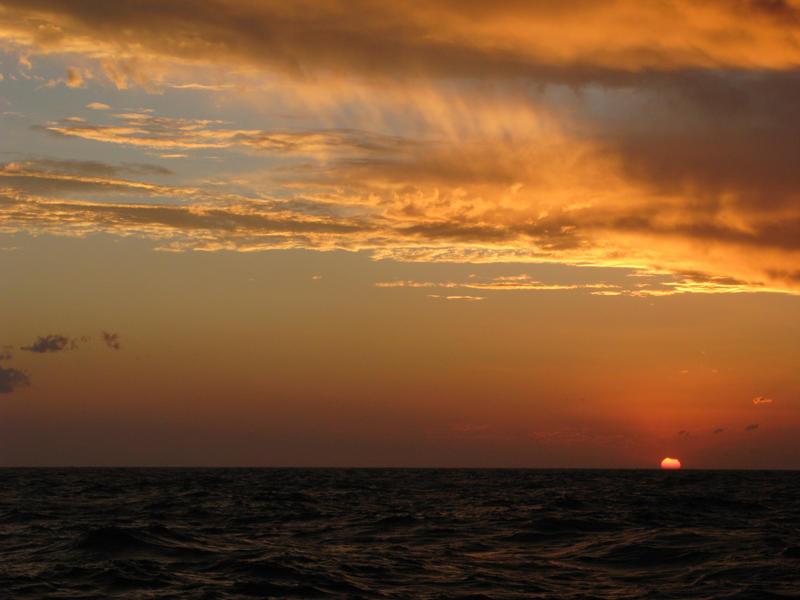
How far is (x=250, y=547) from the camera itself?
29516 mm

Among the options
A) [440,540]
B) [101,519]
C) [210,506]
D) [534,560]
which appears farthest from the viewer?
[210,506]

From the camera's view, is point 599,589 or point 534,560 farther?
point 534,560

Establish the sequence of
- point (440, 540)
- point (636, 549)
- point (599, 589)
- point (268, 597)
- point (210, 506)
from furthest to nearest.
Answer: point (210, 506), point (440, 540), point (636, 549), point (599, 589), point (268, 597)

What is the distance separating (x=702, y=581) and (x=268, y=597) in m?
12.3

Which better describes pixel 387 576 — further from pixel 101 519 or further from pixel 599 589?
pixel 101 519

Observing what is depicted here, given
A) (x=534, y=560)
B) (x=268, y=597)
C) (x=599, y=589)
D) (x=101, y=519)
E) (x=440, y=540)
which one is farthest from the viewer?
(x=101, y=519)

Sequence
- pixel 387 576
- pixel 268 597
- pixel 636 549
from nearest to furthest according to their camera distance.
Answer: pixel 268 597 < pixel 387 576 < pixel 636 549

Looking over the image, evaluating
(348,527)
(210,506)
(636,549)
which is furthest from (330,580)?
(210,506)

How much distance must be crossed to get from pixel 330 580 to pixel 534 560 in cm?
803

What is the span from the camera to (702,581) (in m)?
23.1

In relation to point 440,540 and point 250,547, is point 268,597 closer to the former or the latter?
point 250,547

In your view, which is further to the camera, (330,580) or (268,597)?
(330,580)

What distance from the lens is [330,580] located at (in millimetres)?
22656

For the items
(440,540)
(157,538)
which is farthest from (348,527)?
(157,538)
